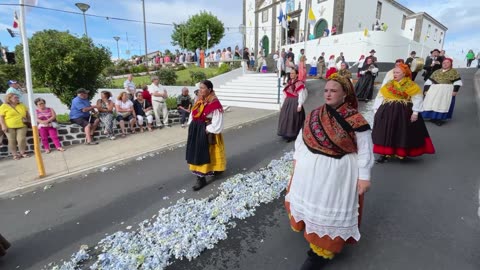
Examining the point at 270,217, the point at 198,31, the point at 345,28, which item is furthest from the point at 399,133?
the point at 198,31

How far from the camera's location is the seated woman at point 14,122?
5.73 m

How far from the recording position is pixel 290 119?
645 cm

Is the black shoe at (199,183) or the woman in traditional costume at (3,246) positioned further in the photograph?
the black shoe at (199,183)

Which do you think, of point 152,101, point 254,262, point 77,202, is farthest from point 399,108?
point 152,101

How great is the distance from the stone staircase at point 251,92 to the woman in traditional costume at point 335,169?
9376 mm

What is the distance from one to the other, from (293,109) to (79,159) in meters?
5.16

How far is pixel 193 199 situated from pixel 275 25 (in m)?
27.8

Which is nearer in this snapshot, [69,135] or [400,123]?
[400,123]

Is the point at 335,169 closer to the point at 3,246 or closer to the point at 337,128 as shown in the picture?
the point at 337,128

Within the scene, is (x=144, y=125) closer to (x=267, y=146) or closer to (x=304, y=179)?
(x=267, y=146)

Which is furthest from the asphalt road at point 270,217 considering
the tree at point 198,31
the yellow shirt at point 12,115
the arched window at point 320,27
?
the tree at point 198,31

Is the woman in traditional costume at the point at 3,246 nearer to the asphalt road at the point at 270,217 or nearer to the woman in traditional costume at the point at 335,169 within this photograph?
the asphalt road at the point at 270,217

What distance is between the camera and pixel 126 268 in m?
2.43

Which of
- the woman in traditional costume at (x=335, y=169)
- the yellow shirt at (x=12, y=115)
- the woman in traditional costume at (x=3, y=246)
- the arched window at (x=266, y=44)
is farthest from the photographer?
the arched window at (x=266, y=44)
